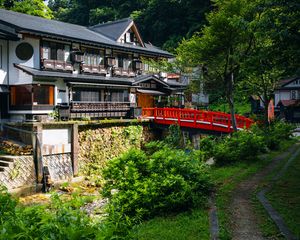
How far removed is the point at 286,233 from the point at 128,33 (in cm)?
3120

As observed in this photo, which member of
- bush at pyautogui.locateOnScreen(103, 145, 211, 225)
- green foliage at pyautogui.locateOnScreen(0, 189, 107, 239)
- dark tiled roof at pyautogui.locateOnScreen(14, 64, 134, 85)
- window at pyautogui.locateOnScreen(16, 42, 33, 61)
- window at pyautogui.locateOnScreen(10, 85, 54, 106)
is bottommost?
bush at pyautogui.locateOnScreen(103, 145, 211, 225)

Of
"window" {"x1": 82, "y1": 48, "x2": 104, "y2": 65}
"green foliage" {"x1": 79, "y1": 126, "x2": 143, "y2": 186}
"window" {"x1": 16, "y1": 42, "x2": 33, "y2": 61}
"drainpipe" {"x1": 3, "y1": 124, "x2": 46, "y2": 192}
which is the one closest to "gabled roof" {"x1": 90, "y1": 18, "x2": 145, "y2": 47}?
"window" {"x1": 82, "y1": 48, "x2": 104, "y2": 65}

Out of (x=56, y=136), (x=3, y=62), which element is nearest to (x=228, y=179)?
(x=56, y=136)

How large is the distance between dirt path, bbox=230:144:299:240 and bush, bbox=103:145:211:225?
3.90ft

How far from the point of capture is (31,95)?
969 inches

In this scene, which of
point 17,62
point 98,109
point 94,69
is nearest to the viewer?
point 17,62

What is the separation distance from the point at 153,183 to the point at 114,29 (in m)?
29.0

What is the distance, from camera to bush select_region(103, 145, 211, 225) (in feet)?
30.8

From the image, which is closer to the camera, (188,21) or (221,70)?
(221,70)

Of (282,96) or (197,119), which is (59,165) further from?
(282,96)

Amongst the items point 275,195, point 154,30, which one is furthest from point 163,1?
point 275,195

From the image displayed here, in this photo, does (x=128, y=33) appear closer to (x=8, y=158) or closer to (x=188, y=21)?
(x=8, y=158)

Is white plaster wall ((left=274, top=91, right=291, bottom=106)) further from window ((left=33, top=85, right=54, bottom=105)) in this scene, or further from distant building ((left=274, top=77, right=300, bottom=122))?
window ((left=33, top=85, right=54, bottom=105))

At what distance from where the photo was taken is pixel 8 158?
20.3 meters
